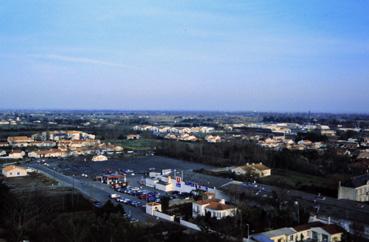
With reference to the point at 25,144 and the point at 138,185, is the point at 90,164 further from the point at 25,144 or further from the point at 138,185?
the point at 25,144

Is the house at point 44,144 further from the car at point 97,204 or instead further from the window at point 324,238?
the window at point 324,238

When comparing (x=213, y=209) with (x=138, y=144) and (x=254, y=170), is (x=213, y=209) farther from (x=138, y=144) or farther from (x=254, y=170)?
(x=138, y=144)

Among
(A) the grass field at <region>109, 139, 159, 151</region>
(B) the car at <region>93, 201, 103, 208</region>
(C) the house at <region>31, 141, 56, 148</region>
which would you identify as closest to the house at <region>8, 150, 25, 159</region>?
(C) the house at <region>31, 141, 56, 148</region>

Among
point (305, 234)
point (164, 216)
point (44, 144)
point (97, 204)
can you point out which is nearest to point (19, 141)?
point (44, 144)

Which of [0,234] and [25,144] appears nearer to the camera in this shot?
[0,234]

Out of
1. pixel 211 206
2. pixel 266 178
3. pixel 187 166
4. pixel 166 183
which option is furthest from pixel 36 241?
pixel 187 166

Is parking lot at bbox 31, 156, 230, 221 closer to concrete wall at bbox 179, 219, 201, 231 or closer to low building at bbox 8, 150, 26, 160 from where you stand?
concrete wall at bbox 179, 219, 201, 231
